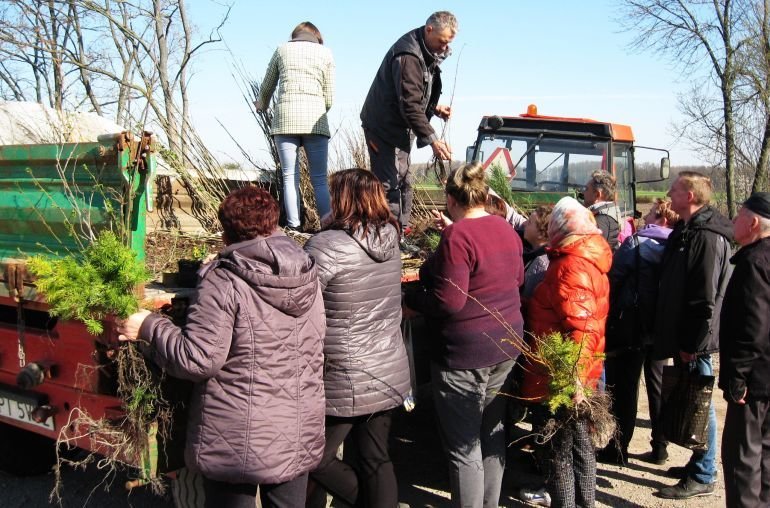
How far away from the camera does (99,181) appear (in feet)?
9.02

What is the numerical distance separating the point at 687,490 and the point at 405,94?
289 cm

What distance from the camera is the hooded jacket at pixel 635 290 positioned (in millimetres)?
4270

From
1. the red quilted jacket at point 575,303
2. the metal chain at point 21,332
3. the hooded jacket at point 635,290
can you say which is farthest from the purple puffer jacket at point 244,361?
the hooded jacket at point 635,290

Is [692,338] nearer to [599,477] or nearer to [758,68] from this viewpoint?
[599,477]

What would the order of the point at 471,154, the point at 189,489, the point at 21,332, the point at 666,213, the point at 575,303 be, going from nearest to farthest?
the point at 189,489
the point at 21,332
the point at 575,303
the point at 666,213
the point at 471,154

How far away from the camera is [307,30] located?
4.46m

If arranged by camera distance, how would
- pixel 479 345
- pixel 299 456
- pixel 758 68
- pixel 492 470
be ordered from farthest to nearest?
pixel 758 68 < pixel 492 470 < pixel 479 345 < pixel 299 456

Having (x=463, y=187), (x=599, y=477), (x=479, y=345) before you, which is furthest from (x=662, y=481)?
(x=463, y=187)

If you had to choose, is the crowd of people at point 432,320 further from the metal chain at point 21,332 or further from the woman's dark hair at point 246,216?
the metal chain at point 21,332

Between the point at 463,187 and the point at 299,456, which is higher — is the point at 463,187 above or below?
above

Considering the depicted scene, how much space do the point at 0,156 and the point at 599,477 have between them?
3.88 meters

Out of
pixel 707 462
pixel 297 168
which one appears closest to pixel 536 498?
pixel 707 462

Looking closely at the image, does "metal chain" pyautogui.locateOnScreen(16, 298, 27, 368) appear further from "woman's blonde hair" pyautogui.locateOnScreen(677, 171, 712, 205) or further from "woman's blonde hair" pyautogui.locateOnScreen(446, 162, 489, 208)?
"woman's blonde hair" pyautogui.locateOnScreen(677, 171, 712, 205)

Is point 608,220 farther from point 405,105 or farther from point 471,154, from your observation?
point 471,154
